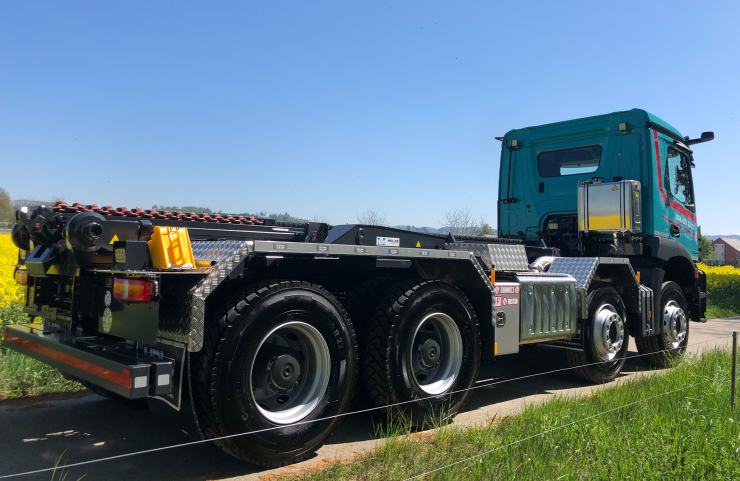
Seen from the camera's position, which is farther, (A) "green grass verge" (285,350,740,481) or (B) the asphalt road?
(B) the asphalt road

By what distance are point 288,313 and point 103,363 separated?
1.12 m

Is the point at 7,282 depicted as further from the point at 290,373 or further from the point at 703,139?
the point at 703,139

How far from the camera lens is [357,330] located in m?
4.45

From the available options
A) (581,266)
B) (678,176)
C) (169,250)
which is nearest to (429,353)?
(169,250)

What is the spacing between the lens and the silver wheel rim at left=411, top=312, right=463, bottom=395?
469 centimetres

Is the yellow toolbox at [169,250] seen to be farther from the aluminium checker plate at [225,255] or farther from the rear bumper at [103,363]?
the rear bumper at [103,363]

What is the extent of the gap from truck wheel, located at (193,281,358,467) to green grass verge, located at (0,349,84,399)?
294 cm

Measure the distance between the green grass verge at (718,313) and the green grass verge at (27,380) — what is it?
16982 millimetres

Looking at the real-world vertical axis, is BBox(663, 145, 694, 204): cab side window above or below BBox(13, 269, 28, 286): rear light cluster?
above

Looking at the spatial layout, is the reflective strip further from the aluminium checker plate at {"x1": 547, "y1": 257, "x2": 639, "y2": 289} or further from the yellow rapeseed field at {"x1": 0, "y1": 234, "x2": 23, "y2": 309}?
the aluminium checker plate at {"x1": 547, "y1": 257, "x2": 639, "y2": 289}

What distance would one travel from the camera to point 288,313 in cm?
366

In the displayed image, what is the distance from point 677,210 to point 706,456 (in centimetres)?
536

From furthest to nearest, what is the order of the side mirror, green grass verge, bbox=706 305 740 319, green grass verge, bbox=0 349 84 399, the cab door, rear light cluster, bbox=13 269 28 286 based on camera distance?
green grass verge, bbox=706 305 740 319
the side mirror
the cab door
green grass verge, bbox=0 349 84 399
rear light cluster, bbox=13 269 28 286

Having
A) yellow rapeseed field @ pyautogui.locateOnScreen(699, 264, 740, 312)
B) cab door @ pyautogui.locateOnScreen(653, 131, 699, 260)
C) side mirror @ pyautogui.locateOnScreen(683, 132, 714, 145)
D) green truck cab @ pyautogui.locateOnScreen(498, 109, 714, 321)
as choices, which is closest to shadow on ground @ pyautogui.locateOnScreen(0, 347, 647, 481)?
green truck cab @ pyautogui.locateOnScreen(498, 109, 714, 321)
